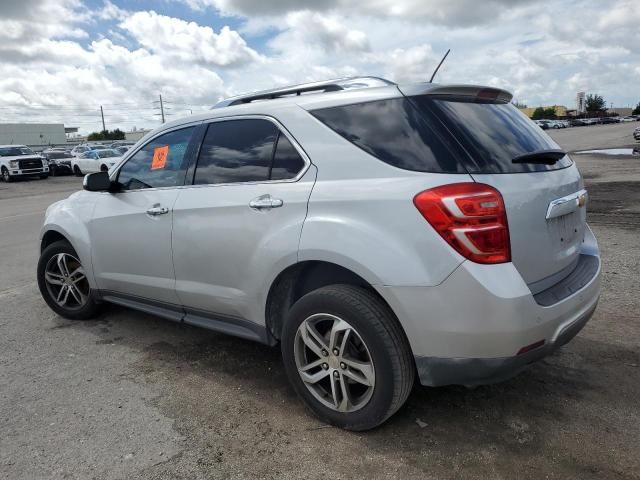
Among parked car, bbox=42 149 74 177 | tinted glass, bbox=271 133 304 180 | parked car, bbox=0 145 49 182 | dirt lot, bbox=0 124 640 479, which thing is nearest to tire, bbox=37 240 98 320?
dirt lot, bbox=0 124 640 479

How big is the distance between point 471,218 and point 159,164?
248 centimetres

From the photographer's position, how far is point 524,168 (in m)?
2.68

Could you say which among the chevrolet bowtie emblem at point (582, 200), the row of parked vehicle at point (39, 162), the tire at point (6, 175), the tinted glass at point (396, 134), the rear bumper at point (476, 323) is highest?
the tinted glass at point (396, 134)

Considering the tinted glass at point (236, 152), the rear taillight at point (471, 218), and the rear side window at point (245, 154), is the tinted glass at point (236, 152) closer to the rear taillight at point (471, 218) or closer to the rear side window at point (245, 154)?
the rear side window at point (245, 154)

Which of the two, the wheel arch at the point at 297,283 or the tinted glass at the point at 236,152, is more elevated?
the tinted glass at the point at 236,152

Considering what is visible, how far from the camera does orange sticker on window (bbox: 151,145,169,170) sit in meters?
3.89

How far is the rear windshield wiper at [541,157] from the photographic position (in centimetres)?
270

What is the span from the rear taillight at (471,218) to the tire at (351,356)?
20.1 inches

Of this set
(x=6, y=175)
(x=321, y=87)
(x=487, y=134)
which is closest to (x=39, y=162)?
(x=6, y=175)

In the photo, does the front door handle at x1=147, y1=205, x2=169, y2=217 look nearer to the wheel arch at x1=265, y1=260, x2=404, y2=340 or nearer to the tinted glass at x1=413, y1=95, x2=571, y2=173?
the wheel arch at x1=265, y1=260, x2=404, y2=340

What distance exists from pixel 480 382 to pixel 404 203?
0.93 meters

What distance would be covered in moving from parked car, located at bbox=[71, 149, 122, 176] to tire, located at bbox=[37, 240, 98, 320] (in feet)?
76.9

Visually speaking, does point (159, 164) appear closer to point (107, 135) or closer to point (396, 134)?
point (396, 134)

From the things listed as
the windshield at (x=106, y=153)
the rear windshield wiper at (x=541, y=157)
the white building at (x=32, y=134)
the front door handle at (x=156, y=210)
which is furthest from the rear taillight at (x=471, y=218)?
the white building at (x=32, y=134)
